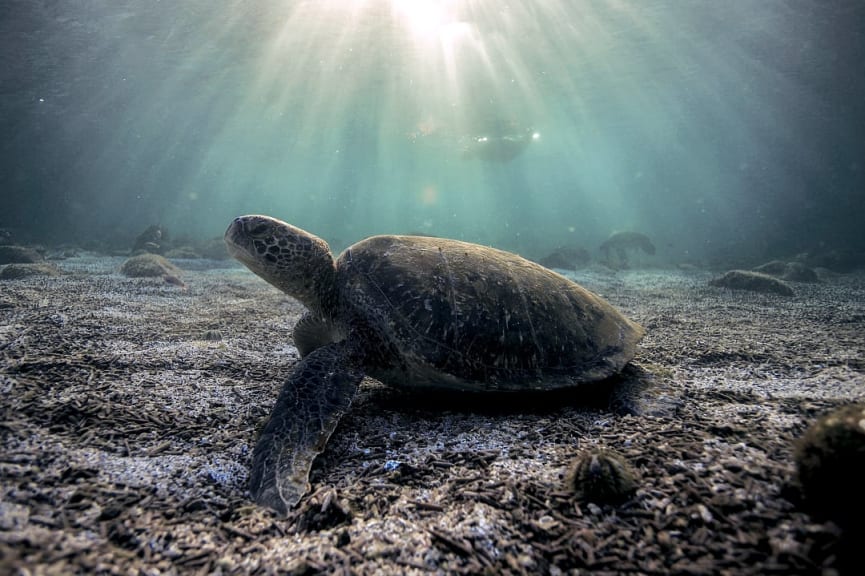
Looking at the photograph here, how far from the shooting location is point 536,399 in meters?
3.21

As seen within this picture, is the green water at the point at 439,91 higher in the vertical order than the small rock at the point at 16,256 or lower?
higher

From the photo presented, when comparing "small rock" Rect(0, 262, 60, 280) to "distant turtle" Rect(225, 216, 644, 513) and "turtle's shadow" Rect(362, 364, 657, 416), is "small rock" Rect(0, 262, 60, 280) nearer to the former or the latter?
"distant turtle" Rect(225, 216, 644, 513)

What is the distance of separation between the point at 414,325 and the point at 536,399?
1382 mm

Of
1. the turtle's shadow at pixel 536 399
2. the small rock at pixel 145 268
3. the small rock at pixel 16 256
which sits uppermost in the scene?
the turtle's shadow at pixel 536 399

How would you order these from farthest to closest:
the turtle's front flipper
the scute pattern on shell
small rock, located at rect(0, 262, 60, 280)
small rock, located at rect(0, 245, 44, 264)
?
small rock, located at rect(0, 245, 44, 264)
small rock, located at rect(0, 262, 60, 280)
the scute pattern on shell
the turtle's front flipper

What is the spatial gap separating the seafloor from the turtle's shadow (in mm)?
25

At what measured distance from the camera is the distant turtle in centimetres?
264

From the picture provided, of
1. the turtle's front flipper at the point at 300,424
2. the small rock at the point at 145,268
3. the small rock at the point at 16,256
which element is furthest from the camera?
the small rock at the point at 16,256

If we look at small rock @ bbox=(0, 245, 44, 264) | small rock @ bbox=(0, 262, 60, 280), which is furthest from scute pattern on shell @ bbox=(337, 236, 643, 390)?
small rock @ bbox=(0, 245, 44, 264)

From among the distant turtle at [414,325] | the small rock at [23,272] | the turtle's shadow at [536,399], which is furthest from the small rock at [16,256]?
the turtle's shadow at [536,399]

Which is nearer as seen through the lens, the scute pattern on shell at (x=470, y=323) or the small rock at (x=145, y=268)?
the scute pattern on shell at (x=470, y=323)

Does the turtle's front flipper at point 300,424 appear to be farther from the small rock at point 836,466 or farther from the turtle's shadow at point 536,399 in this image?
the small rock at point 836,466

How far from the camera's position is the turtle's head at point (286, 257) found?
3.43 metres

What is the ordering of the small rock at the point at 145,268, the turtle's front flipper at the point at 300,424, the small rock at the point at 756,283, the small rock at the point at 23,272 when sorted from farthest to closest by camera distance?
the small rock at the point at 145,268 → the small rock at the point at 756,283 → the small rock at the point at 23,272 → the turtle's front flipper at the point at 300,424
